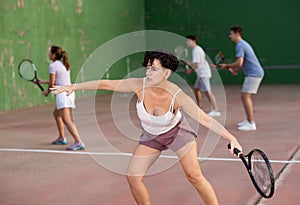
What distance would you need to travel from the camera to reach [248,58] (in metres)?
7.22

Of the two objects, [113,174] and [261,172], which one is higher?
[261,172]

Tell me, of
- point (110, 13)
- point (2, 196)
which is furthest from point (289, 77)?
point (2, 196)

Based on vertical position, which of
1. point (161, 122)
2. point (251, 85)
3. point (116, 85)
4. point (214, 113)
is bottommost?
point (214, 113)

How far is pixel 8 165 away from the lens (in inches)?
211

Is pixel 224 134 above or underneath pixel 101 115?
above

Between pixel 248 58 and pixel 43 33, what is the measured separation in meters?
5.95

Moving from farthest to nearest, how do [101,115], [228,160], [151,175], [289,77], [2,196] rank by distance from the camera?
[289,77] < [101,115] < [228,160] < [151,175] < [2,196]

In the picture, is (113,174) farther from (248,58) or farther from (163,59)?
(248,58)

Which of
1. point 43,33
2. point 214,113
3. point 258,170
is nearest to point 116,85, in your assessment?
point 258,170

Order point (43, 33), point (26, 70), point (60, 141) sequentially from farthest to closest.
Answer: point (43, 33) → point (26, 70) → point (60, 141)

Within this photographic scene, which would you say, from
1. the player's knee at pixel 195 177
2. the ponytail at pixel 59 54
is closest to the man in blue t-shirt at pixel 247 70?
the ponytail at pixel 59 54

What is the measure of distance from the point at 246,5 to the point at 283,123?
340 inches

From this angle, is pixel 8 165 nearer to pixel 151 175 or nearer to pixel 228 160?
pixel 151 175

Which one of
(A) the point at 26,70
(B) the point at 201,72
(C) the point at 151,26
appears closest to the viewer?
(A) the point at 26,70
